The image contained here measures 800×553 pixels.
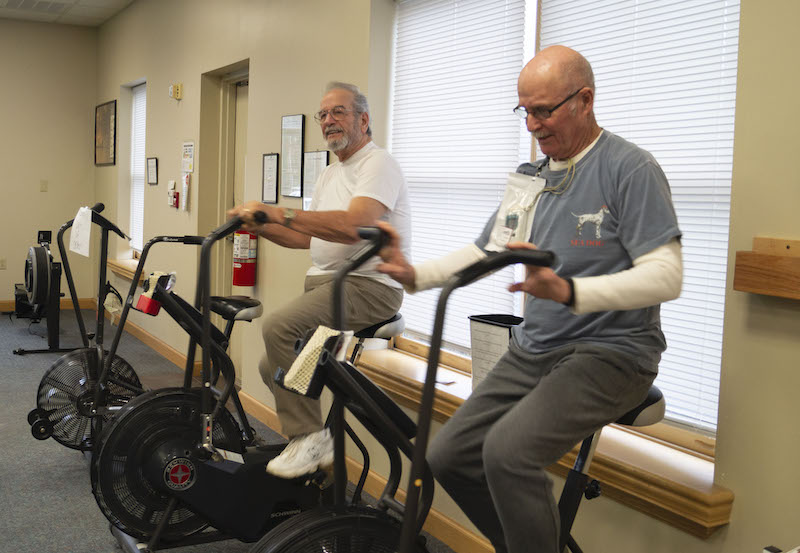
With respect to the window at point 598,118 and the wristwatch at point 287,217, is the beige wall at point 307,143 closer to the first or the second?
the window at point 598,118

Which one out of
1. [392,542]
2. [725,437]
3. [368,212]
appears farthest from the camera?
[368,212]

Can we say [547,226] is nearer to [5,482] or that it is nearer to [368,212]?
[368,212]

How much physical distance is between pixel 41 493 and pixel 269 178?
1.99m

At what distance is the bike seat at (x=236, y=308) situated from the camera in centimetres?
289

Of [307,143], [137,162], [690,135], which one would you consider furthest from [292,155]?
[137,162]

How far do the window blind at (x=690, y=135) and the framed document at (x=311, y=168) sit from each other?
65.8 inches

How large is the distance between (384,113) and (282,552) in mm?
2296

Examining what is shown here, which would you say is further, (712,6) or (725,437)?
(712,6)

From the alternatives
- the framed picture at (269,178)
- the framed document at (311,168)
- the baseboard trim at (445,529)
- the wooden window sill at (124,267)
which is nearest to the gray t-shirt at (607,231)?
the baseboard trim at (445,529)

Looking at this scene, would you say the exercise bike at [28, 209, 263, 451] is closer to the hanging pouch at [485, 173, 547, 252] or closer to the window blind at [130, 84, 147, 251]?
the hanging pouch at [485, 173, 547, 252]

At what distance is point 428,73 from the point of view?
3211 millimetres

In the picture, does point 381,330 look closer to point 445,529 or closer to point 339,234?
point 339,234

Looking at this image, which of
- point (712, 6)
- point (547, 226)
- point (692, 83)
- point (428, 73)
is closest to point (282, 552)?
point (547, 226)

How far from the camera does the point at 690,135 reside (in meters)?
2.12
